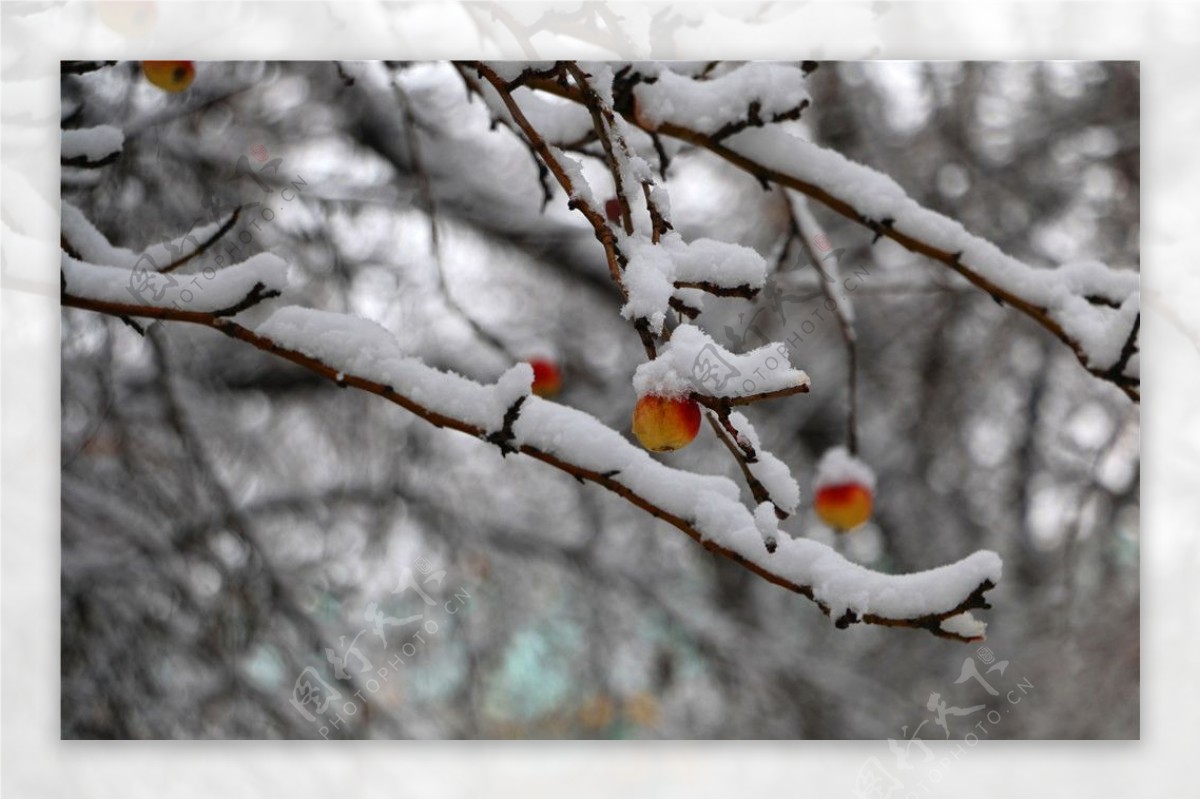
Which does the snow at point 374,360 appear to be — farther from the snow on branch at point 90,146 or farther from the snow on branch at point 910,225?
the snow on branch at point 90,146

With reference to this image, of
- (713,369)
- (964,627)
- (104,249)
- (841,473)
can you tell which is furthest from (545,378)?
(713,369)

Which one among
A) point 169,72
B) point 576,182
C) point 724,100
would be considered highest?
point 169,72

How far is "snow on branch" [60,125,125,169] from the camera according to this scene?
994mm

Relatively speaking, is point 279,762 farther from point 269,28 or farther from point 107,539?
point 269,28

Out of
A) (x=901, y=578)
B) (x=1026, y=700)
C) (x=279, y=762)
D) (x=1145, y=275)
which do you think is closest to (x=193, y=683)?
(x=279, y=762)

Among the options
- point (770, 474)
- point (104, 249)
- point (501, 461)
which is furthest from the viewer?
point (501, 461)

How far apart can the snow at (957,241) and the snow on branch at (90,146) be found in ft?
1.85

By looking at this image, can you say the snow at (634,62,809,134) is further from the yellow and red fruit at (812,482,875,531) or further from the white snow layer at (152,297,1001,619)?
the yellow and red fruit at (812,482,875,531)

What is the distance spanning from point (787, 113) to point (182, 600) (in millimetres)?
910

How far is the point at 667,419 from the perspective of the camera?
554 mm

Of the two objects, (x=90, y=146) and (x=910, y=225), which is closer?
(x=910, y=225)

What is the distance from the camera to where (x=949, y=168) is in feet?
5.06

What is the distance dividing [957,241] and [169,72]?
0.71 m

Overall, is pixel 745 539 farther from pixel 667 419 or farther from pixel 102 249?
pixel 102 249
